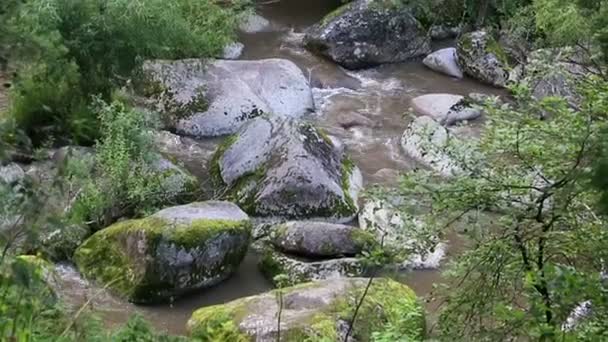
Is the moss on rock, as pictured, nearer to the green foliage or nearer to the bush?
the green foliage

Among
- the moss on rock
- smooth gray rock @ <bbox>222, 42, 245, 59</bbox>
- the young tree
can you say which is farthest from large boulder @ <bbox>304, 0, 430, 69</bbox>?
the young tree

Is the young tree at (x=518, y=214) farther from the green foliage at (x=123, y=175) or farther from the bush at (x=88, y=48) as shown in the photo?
the bush at (x=88, y=48)

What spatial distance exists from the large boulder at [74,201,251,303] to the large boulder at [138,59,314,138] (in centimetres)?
346

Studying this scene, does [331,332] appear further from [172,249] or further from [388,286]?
[172,249]

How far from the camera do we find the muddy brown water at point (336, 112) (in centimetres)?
805

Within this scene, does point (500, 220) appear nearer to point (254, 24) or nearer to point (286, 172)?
point (286, 172)

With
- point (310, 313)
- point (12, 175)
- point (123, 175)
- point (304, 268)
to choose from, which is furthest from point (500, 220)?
point (123, 175)

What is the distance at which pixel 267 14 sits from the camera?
1611 centimetres

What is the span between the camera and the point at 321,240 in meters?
8.75

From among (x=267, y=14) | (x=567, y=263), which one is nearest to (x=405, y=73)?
(x=267, y=14)

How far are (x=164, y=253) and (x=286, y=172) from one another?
2.34 meters

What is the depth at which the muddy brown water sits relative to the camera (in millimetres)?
8047

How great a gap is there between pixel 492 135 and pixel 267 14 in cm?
1210

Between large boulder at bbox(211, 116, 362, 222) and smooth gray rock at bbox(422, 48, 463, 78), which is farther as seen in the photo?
smooth gray rock at bbox(422, 48, 463, 78)
